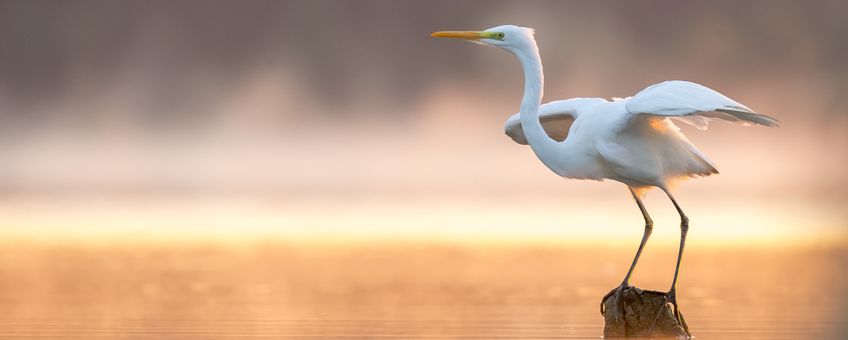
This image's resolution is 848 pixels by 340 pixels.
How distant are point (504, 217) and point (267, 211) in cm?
390

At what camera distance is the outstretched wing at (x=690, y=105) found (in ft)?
32.7

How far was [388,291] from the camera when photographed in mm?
13672

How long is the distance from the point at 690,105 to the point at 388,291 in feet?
14.0

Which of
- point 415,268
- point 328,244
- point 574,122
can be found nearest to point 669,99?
point 574,122

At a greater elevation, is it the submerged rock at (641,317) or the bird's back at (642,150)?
the bird's back at (642,150)

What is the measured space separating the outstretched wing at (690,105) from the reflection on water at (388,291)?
1270 millimetres

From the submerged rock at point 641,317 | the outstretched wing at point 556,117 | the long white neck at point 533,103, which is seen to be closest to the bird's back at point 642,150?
the long white neck at point 533,103

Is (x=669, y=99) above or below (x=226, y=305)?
above

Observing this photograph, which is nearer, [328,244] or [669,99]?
[669,99]

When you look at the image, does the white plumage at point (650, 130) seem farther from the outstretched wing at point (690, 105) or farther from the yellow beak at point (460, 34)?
the yellow beak at point (460, 34)

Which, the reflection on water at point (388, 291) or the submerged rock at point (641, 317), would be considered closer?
the submerged rock at point (641, 317)

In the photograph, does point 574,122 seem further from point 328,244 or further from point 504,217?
point 504,217

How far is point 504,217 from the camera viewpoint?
86.6ft

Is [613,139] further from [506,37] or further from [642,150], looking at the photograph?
[506,37]
